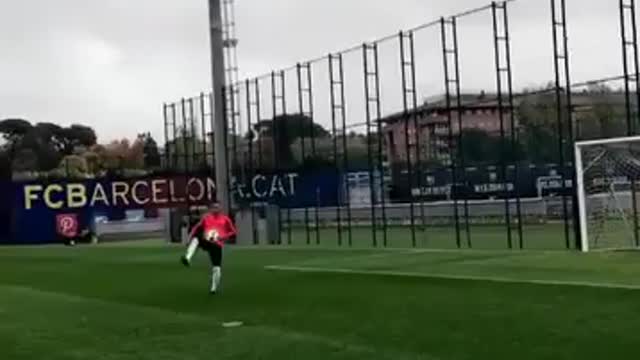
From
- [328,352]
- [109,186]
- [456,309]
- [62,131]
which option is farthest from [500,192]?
[62,131]

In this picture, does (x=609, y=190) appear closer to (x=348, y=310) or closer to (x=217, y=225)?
(x=217, y=225)

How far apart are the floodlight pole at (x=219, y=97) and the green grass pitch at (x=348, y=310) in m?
19.8

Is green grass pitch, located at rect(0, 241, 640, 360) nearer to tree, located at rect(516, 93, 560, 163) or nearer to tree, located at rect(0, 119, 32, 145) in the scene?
tree, located at rect(516, 93, 560, 163)

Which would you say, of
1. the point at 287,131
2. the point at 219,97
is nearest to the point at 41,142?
the point at 287,131

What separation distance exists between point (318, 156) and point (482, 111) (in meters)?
12.6

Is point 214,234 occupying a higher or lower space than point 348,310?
higher

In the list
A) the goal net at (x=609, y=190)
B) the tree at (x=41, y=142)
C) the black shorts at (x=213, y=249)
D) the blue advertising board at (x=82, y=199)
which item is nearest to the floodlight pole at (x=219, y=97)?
the blue advertising board at (x=82, y=199)

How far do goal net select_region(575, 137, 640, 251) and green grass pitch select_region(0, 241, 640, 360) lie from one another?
2.32 m

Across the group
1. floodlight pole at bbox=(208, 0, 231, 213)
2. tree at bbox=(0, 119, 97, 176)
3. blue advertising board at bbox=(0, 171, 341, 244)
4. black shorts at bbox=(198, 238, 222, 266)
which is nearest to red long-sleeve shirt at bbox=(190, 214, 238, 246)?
black shorts at bbox=(198, 238, 222, 266)

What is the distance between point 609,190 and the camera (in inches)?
1195

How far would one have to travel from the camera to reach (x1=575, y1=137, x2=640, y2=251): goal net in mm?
29516

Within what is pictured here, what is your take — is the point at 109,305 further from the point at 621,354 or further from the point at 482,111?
the point at 482,111

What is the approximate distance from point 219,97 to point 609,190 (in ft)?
79.0

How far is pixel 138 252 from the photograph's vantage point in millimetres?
44000
